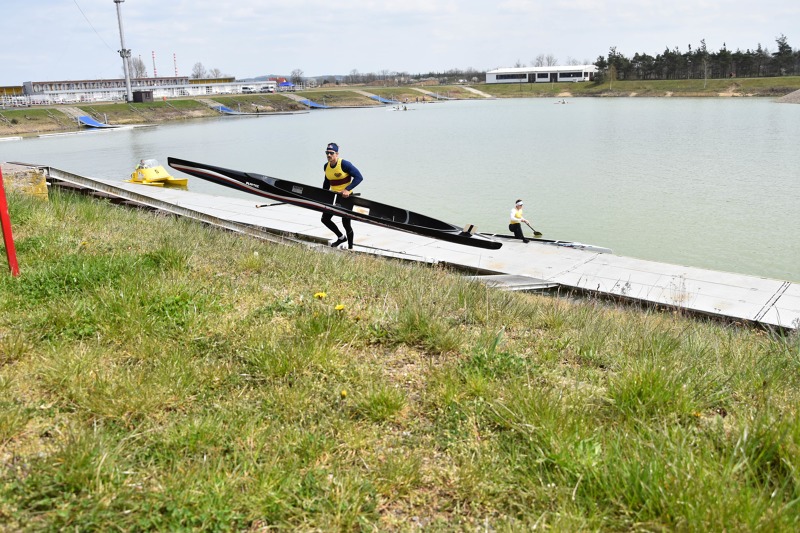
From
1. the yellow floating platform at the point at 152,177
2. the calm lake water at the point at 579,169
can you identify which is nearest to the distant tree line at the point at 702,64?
the calm lake water at the point at 579,169

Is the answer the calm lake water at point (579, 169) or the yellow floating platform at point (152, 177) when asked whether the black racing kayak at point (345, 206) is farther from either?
A: the yellow floating platform at point (152, 177)

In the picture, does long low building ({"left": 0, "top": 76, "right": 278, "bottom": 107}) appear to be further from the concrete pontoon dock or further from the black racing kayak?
the black racing kayak

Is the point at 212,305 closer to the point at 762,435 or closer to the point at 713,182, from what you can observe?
the point at 762,435

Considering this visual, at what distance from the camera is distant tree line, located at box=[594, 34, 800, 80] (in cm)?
13788

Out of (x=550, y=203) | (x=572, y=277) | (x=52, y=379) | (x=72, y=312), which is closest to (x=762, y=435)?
(x=52, y=379)

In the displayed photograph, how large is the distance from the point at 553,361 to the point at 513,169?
113 feet

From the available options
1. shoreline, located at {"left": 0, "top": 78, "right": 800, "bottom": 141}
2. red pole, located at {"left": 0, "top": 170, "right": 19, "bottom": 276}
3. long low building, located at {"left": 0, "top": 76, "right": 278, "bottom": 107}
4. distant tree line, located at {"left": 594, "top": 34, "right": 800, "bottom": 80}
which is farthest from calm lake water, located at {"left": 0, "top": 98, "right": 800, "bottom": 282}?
distant tree line, located at {"left": 594, "top": 34, "right": 800, "bottom": 80}

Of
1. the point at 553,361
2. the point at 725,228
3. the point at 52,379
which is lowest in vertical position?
the point at 725,228

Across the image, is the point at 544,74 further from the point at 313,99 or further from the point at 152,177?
the point at 152,177

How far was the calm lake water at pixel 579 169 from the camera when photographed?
21.9m

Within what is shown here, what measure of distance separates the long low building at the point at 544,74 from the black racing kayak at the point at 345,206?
16821 centimetres

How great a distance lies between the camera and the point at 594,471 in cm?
291

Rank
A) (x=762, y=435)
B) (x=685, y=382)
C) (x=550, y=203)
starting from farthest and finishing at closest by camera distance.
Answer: (x=550, y=203) → (x=685, y=382) → (x=762, y=435)

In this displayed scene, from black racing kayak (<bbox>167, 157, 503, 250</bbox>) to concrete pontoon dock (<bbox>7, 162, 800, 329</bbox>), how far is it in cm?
82
